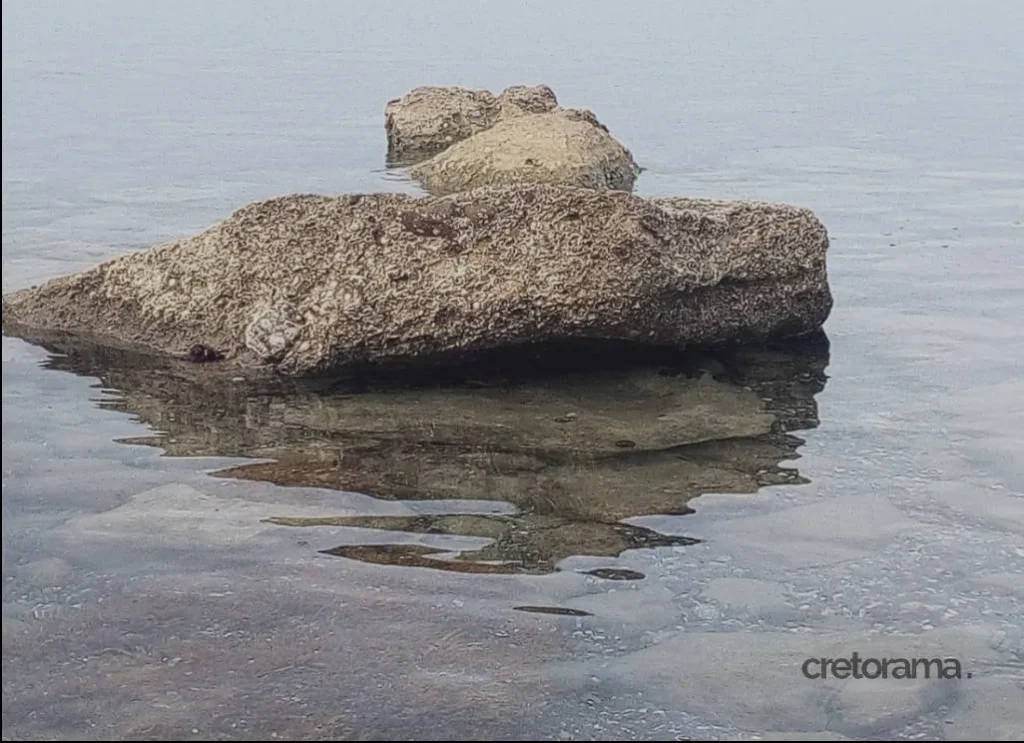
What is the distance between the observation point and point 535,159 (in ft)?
56.0

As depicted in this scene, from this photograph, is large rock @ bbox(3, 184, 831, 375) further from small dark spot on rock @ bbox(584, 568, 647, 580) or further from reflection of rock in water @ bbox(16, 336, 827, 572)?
small dark spot on rock @ bbox(584, 568, 647, 580)

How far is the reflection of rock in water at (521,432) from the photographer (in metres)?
6.97

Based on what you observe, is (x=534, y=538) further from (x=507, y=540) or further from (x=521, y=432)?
(x=521, y=432)

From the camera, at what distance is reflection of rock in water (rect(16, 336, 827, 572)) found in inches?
274

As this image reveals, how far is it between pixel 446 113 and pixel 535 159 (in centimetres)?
551

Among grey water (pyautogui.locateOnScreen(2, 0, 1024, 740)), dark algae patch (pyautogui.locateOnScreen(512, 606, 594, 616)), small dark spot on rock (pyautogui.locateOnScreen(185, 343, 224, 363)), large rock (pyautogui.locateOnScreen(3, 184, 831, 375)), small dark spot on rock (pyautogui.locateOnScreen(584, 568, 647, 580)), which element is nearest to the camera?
grey water (pyautogui.locateOnScreen(2, 0, 1024, 740))

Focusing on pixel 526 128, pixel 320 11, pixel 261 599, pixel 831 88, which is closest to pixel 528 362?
pixel 261 599

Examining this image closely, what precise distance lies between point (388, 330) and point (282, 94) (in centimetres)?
2081

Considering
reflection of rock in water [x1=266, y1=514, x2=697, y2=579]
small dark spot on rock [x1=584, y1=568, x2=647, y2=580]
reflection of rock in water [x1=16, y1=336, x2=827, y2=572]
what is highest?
reflection of rock in water [x1=16, y1=336, x2=827, y2=572]

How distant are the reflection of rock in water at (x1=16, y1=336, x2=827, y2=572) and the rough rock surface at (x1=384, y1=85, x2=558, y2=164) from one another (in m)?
12.7

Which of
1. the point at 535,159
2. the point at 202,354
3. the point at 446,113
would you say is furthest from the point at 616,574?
the point at 446,113

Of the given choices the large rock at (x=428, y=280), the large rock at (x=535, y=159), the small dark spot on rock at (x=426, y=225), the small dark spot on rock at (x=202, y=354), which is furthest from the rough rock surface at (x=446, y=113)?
the small dark spot on rock at (x=202, y=354)

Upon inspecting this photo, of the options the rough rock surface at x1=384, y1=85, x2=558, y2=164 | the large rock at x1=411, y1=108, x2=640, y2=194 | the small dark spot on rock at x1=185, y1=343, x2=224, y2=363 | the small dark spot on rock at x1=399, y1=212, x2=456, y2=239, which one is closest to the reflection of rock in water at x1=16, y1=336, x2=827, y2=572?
the small dark spot on rock at x1=185, y1=343, x2=224, y2=363

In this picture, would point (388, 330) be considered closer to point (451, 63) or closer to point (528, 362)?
point (528, 362)
